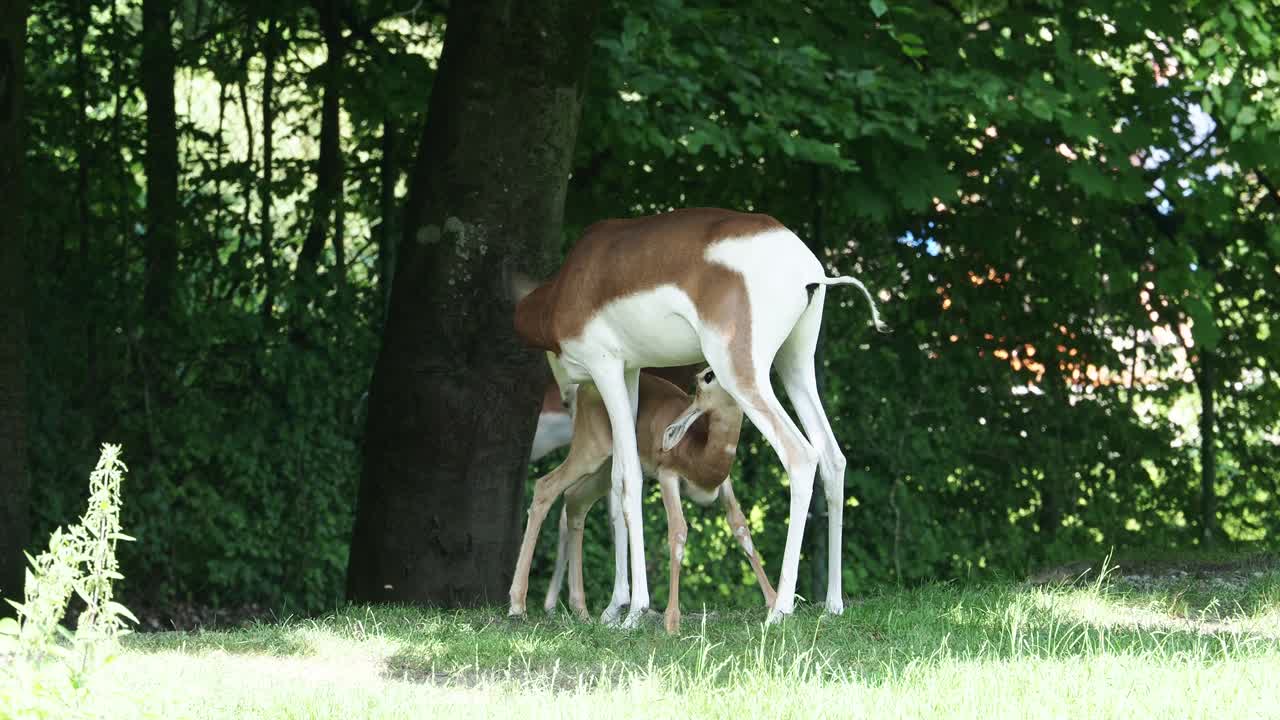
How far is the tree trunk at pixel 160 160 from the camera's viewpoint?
10.6m

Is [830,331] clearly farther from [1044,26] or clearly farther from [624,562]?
[624,562]

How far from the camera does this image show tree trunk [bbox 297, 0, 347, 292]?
10805mm

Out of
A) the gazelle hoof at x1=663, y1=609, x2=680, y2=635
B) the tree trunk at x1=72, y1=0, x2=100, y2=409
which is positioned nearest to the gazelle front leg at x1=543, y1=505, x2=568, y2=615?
the gazelle hoof at x1=663, y1=609, x2=680, y2=635

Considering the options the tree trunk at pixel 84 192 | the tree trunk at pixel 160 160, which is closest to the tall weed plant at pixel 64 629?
the tree trunk at pixel 84 192

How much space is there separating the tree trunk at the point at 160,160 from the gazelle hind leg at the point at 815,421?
5.18 meters

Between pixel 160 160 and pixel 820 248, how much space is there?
14.3 feet

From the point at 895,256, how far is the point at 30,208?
5.86 metres

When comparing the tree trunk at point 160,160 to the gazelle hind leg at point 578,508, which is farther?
the tree trunk at point 160,160

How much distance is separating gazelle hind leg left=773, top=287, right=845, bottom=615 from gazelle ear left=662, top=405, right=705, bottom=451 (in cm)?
40

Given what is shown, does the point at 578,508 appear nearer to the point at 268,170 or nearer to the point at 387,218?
the point at 387,218

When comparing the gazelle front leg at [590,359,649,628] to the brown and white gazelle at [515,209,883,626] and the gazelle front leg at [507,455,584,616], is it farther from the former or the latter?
the gazelle front leg at [507,455,584,616]

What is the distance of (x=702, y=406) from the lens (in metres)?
6.55

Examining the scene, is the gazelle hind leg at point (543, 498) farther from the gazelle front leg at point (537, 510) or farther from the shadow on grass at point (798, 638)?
the shadow on grass at point (798, 638)

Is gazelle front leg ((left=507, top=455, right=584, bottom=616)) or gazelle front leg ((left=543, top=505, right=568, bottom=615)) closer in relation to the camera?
gazelle front leg ((left=507, top=455, right=584, bottom=616))
